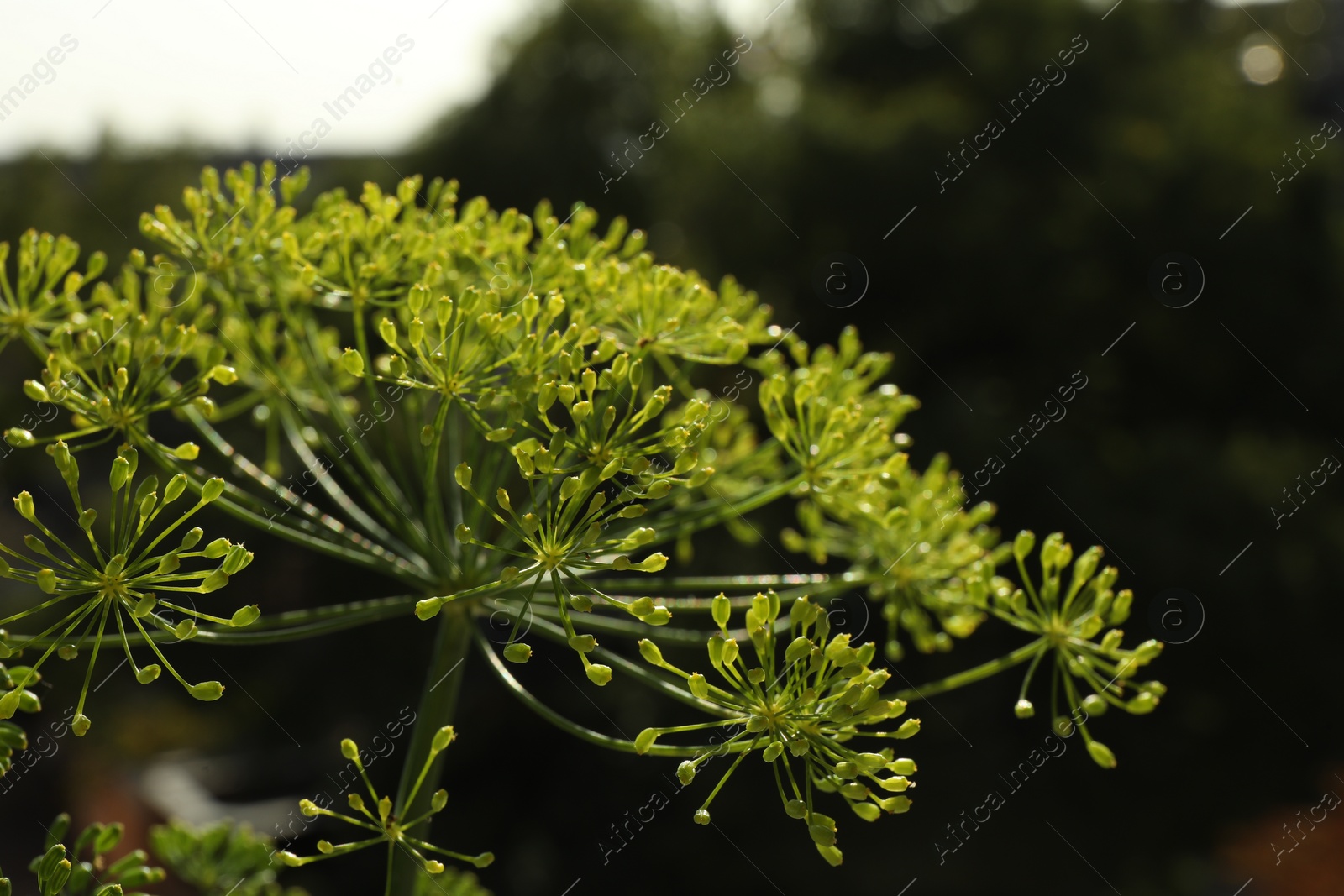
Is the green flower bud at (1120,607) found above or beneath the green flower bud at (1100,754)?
above

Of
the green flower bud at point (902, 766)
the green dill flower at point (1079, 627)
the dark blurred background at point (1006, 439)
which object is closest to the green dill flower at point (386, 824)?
the green flower bud at point (902, 766)

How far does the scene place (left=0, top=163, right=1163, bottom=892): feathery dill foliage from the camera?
1.49m

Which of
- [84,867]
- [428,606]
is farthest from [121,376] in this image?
[84,867]

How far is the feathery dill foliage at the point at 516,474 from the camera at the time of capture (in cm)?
149

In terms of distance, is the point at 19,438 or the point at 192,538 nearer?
the point at 192,538

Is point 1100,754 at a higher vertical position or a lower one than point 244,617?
higher

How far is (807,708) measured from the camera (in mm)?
1532

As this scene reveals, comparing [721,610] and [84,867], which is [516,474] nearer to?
[721,610]

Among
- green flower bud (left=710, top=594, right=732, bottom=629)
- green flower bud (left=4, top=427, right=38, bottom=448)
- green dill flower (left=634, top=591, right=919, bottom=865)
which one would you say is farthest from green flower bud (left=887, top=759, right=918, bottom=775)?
green flower bud (left=4, top=427, right=38, bottom=448)

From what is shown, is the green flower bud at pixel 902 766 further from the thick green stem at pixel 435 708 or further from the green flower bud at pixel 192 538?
the green flower bud at pixel 192 538

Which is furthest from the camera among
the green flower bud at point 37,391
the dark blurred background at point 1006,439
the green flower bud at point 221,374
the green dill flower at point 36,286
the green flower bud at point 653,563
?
the dark blurred background at point 1006,439

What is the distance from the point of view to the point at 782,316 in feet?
39.2

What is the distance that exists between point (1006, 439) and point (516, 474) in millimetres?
8648

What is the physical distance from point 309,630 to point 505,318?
716mm
